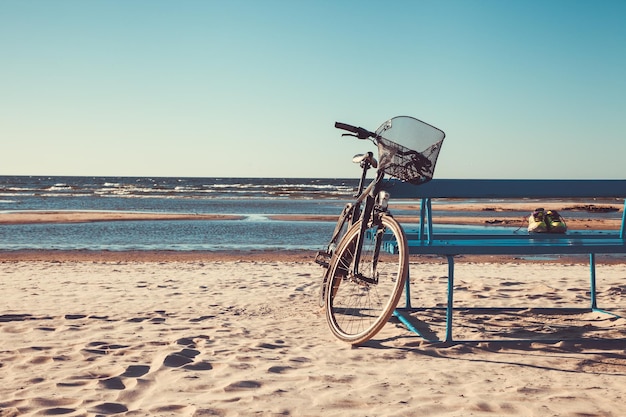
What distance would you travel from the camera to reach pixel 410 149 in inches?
172

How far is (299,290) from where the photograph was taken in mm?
7363

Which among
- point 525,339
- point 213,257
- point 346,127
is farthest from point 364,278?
point 213,257

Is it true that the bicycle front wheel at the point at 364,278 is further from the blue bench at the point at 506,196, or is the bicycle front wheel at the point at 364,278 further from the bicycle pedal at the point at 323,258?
the bicycle pedal at the point at 323,258

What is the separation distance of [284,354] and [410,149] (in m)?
1.75

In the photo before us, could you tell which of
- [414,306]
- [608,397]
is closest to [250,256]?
[414,306]

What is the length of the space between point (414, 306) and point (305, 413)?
352 cm

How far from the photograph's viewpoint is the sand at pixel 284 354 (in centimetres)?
328

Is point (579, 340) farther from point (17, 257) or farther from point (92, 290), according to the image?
point (17, 257)

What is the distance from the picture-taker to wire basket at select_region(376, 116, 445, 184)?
14.3 ft

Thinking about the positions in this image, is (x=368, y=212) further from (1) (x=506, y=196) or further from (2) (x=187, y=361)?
(2) (x=187, y=361)

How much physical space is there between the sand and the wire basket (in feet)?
4.36

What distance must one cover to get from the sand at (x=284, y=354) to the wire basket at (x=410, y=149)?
1.33 m

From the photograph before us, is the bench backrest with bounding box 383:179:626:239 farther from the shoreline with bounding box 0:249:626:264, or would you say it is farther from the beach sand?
the shoreline with bounding box 0:249:626:264

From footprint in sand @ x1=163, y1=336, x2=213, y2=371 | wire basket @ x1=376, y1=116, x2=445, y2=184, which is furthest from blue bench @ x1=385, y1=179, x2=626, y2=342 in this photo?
footprint in sand @ x1=163, y1=336, x2=213, y2=371
